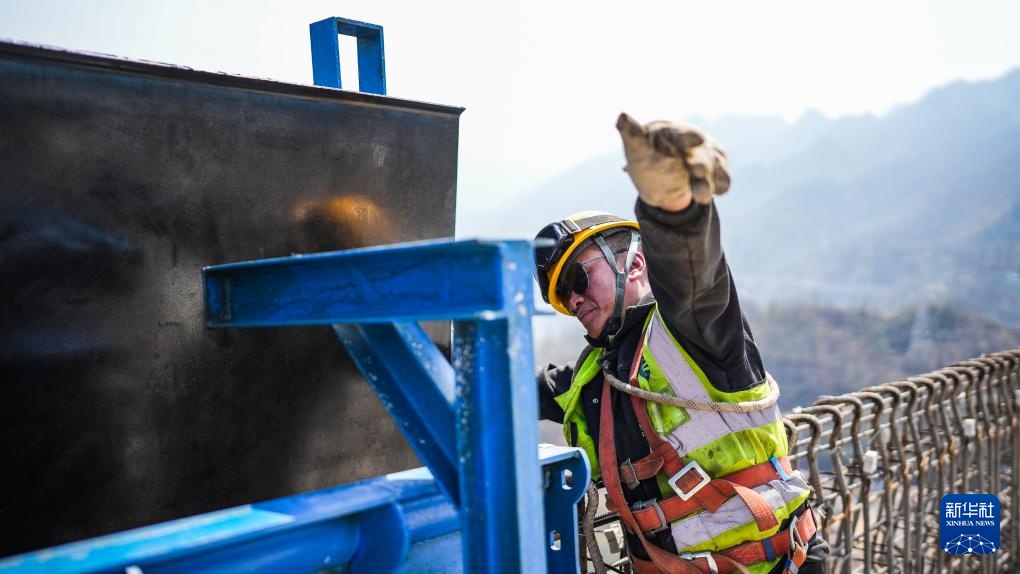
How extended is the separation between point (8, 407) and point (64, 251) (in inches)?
16.7

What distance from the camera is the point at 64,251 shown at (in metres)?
2.03

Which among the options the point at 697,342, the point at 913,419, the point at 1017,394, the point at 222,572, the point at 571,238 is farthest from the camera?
the point at 1017,394

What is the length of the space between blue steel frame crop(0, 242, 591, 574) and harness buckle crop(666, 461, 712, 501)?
1.02 m

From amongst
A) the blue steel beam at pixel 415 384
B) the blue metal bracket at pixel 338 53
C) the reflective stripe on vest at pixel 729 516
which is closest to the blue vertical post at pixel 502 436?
the blue steel beam at pixel 415 384

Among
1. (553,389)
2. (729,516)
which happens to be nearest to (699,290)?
(729,516)

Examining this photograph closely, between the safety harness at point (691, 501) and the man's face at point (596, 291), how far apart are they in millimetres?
408

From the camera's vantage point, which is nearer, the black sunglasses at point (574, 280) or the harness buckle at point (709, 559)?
the harness buckle at point (709, 559)

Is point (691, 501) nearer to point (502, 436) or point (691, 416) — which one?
point (691, 416)

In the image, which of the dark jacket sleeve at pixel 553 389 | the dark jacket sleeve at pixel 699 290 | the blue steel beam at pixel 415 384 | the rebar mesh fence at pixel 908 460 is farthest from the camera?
the rebar mesh fence at pixel 908 460

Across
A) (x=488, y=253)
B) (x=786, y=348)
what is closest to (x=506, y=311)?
(x=488, y=253)

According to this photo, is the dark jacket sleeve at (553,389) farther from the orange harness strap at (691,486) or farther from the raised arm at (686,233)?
the raised arm at (686,233)

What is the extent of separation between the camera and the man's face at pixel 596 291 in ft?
10.5

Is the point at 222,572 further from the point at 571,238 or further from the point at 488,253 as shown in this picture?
the point at 571,238

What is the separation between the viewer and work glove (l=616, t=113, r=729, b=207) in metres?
1.77
